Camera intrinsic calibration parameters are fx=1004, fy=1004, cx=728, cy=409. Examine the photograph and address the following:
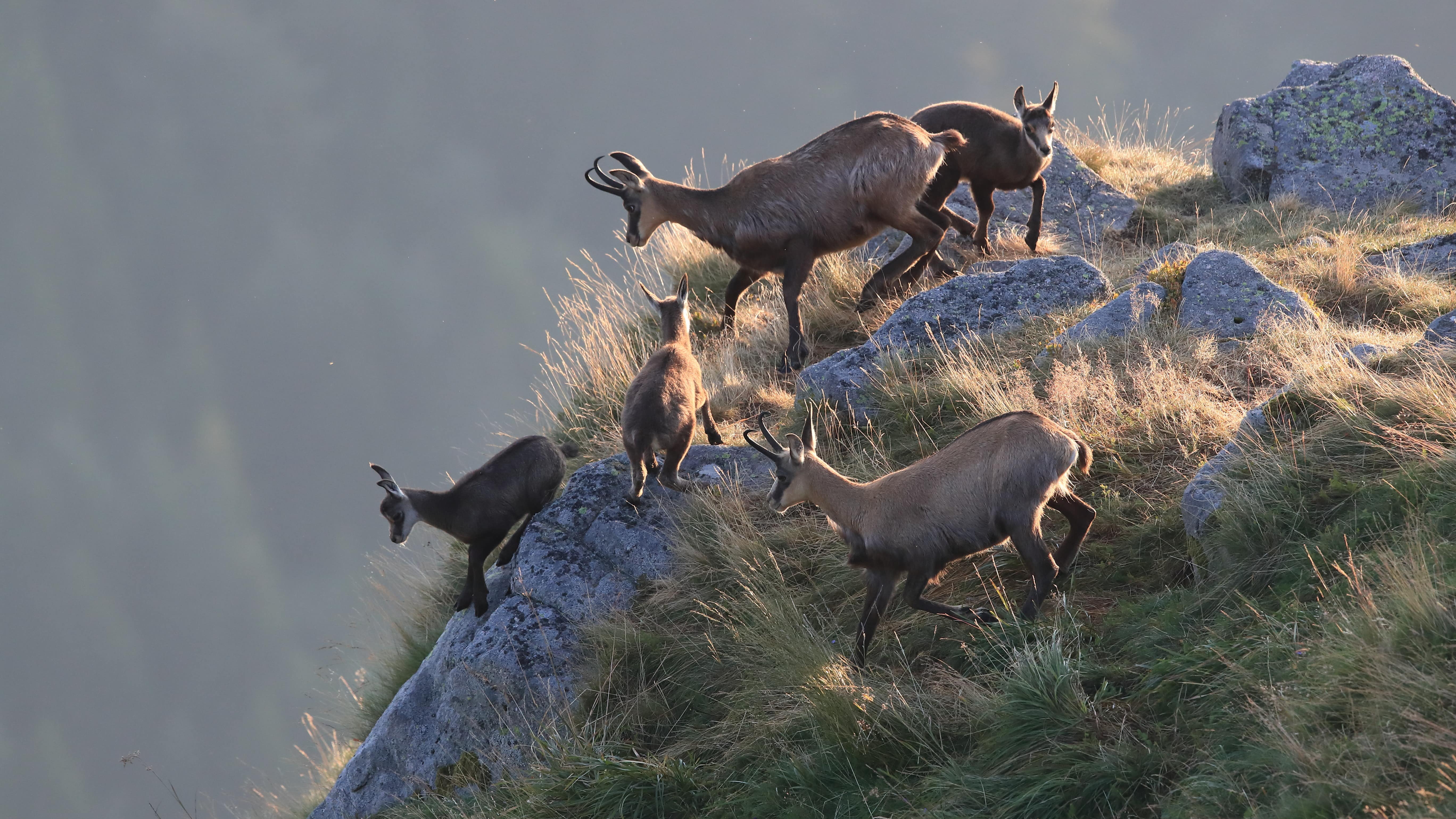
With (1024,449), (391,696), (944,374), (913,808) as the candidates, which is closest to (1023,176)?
(944,374)

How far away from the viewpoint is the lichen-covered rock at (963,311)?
788cm

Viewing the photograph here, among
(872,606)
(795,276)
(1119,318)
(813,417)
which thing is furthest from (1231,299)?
(872,606)

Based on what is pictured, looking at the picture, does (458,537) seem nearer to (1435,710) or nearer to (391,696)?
(391,696)

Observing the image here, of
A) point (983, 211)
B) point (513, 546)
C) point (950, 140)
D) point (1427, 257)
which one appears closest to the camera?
point (513, 546)

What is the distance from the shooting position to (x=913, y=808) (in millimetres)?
4086

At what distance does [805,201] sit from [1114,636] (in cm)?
504

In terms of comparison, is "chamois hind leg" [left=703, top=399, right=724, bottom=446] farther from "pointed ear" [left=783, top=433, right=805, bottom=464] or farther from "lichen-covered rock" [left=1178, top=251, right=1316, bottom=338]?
"lichen-covered rock" [left=1178, top=251, right=1316, bottom=338]

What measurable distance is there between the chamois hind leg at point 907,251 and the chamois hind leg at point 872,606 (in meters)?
4.48

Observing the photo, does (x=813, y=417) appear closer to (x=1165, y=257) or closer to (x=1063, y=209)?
(x=1165, y=257)

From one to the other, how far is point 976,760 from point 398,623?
21.8ft

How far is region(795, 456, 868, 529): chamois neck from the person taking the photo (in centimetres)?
512

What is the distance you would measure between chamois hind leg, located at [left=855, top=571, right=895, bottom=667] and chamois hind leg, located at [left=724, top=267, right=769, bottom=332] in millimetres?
4714

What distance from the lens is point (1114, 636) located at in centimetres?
458

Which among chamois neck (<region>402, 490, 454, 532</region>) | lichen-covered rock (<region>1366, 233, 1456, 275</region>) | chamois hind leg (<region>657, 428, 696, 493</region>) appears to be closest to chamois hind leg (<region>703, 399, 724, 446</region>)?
chamois hind leg (<region>657, 428, 696, 493</region>)
